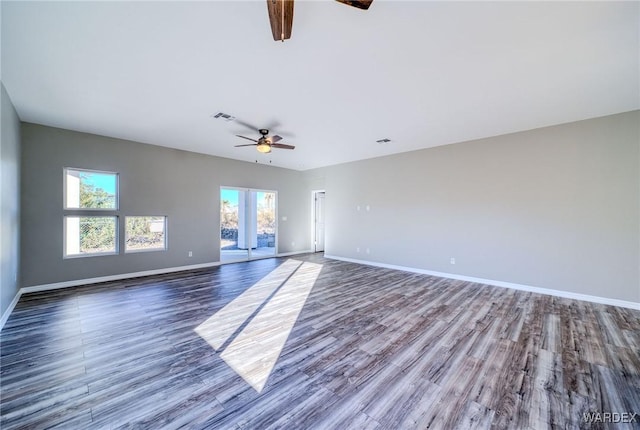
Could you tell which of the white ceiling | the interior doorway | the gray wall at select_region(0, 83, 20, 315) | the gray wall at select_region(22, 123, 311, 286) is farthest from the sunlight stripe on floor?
the interior doorway

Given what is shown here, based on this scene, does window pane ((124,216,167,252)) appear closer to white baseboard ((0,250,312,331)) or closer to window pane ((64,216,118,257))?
window pane ((64,216,118,257))

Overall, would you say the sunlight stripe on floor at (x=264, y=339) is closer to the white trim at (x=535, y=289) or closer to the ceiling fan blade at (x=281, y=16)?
the ceiling fan blade at (x=281, y=16)

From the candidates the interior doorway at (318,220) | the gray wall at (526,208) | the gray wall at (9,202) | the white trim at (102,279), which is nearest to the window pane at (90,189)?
the gray wall at (9,202)

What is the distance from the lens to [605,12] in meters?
1.99

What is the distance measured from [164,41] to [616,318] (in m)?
6.39

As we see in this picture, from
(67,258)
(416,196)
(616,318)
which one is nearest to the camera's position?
(616,318)

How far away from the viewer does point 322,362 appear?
88.2 inches

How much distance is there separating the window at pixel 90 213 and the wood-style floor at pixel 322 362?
1.13 meters

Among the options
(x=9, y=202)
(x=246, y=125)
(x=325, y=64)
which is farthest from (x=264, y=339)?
(x=9, y=202)

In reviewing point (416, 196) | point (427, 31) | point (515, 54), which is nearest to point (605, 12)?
point (515, 54)

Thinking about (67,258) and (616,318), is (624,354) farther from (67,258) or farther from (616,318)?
(67,258)

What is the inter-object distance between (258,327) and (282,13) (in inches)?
122

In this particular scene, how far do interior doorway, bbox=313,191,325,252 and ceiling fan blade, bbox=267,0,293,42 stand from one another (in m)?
7.11

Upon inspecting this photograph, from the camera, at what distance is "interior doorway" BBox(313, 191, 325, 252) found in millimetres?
8990
